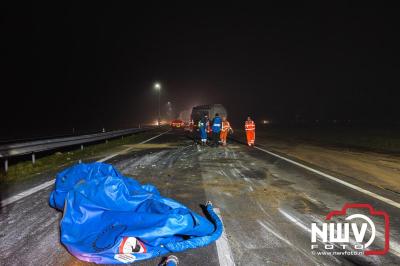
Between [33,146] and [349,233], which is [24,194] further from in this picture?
[349,233]

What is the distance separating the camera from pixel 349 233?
4902 millimetres

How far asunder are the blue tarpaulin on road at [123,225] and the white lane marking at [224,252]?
0.33 feet

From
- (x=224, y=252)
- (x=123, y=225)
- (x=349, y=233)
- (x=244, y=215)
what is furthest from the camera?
(x=244, y=215)

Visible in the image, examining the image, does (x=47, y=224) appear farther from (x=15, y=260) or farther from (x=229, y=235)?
(x=229, y=235)

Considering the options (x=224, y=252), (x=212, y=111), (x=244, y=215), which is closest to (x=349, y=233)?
(x=244, y=215)

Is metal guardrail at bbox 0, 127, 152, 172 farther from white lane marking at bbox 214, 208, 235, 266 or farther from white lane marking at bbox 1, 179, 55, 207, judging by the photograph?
white lane marking at bbox 214, 208, 235, 266

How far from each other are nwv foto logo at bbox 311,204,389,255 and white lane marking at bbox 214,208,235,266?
44.6 inches

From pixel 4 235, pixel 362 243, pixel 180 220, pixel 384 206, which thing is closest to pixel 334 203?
pixel 384 206

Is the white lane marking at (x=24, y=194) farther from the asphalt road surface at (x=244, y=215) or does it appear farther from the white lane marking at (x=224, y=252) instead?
the white lane marking at (x=224, y=252)

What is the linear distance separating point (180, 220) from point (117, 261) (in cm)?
91

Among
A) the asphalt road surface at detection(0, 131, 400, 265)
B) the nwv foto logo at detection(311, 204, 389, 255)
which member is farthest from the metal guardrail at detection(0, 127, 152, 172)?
the nwv foto logo at detection(311, 204, 389, 255)

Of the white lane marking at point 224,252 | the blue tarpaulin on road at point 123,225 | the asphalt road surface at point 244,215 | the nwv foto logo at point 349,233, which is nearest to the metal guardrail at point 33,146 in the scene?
the asphalt road surface at point 244,215

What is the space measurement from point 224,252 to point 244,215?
158 cm

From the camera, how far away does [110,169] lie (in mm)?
6109
